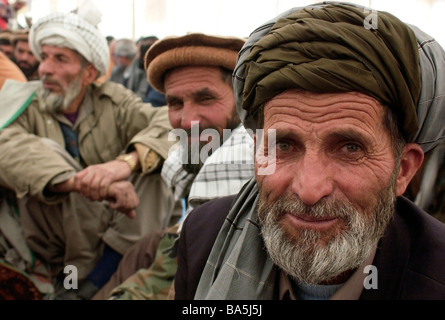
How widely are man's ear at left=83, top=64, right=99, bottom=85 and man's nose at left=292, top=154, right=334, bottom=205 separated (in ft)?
9.58

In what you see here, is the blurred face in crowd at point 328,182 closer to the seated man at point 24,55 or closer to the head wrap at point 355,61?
the head wrap at point 355,61

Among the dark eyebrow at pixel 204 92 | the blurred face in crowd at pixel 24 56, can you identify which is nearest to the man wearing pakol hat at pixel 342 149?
the dark eyebrow at pixel 204 92

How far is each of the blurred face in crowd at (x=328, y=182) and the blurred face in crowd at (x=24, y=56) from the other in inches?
194

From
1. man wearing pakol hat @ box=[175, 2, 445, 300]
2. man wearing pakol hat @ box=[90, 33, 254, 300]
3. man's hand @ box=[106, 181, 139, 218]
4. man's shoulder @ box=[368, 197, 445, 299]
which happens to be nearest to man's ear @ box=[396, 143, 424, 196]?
man wearing pakol hat @ box=[175, 2, 445, 300]

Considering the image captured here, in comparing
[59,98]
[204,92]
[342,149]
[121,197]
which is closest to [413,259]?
[342,149]

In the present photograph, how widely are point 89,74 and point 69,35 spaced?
37 cm

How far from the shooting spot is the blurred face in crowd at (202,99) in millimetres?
2611

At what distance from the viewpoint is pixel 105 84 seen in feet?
12.9

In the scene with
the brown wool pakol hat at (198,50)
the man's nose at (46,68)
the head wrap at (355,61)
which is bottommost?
the man's nose at (46,68)

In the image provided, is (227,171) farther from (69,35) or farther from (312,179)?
(69,35)

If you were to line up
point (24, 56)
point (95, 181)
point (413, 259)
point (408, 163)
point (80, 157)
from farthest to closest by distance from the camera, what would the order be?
point (24, 56) → point (80, 157) → point (95, 181) → point (408, 163) → point (413, 259)

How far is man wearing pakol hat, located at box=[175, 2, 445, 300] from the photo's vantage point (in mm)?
1307

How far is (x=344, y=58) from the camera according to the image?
130cm

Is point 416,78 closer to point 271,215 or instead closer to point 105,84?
point 271,215
